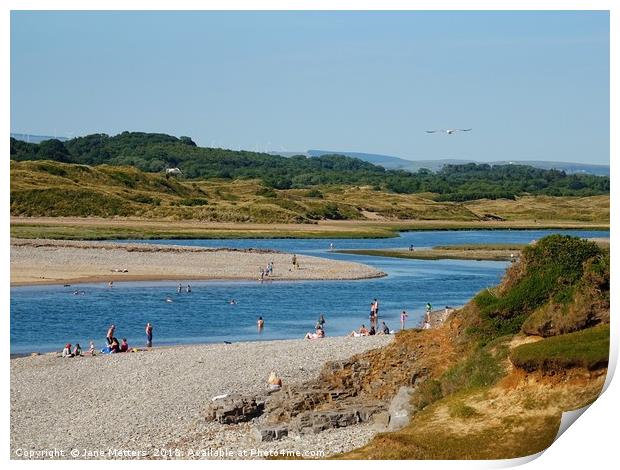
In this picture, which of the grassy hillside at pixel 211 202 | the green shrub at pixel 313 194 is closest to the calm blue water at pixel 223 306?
the grassy hillside at pixel 211 202

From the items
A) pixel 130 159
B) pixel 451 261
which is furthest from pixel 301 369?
pixel 130 159

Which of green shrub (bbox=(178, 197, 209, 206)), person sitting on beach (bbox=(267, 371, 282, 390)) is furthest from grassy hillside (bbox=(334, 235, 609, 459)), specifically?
green shrub (bbox=(178, 197, 209, 206))

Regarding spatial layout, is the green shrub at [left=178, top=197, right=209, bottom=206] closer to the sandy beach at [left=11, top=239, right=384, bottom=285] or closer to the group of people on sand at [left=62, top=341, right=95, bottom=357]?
the sandy beach at [left=11, top=239, right=384, bottom=285]

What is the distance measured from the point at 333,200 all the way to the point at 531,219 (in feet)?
115

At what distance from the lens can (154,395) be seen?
24859 millimetres

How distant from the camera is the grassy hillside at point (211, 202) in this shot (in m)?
89.8

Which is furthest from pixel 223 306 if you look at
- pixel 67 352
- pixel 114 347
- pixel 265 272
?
pixel 67 352

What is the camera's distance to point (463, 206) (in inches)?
5738

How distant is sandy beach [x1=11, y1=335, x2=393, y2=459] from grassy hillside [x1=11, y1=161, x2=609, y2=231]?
2148 inches

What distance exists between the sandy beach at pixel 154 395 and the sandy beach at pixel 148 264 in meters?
24.7

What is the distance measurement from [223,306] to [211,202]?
78.9 meters

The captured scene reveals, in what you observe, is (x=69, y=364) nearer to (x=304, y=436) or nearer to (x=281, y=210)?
(x=304, y=436)

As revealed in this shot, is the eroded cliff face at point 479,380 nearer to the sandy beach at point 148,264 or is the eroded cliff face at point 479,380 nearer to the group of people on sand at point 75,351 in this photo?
the group of people on sand at point 75,351
